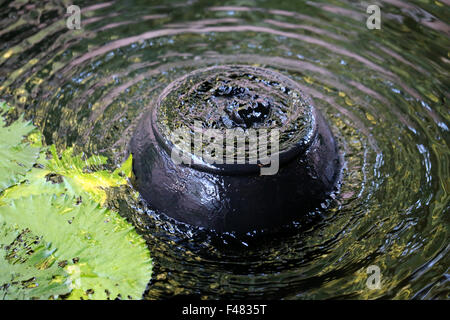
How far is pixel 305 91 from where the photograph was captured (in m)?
2.11

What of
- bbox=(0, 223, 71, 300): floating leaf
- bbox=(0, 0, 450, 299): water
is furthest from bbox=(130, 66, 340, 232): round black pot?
bbox=(0, 223, 71, 300): floating leaf

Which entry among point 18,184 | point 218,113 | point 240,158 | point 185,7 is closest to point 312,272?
point 240,158

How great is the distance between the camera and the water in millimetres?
1665

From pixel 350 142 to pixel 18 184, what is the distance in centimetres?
128

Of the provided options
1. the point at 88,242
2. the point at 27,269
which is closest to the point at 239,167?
the point at 88,242

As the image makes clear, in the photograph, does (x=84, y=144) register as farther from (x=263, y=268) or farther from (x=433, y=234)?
(x=433, y=234)

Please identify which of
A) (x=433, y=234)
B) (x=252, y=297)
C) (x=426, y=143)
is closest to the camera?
(x=252, y=297)

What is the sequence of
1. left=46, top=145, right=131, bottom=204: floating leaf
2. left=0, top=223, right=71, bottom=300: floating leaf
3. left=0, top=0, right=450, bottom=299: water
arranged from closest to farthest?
1. left=0, top=223, right=71, bottom=300: floating leaf
2. left=0, top=0, right=450, bottom=299: water
3. left=46, top=145, right=131, bottom=204: floating leaf


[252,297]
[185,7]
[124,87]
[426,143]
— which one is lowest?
[252,297]

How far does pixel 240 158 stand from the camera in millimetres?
1700

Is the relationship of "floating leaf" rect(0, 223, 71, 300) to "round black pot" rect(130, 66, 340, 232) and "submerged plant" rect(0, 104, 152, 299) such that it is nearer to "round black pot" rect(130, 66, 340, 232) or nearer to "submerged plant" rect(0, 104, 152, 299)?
"submerged plant" rect(0, 104, 152, 299)

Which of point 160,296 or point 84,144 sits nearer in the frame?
point 160,296

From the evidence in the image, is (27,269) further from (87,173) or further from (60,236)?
(87,173)

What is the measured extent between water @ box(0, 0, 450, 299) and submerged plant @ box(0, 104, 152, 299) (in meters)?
0.10
